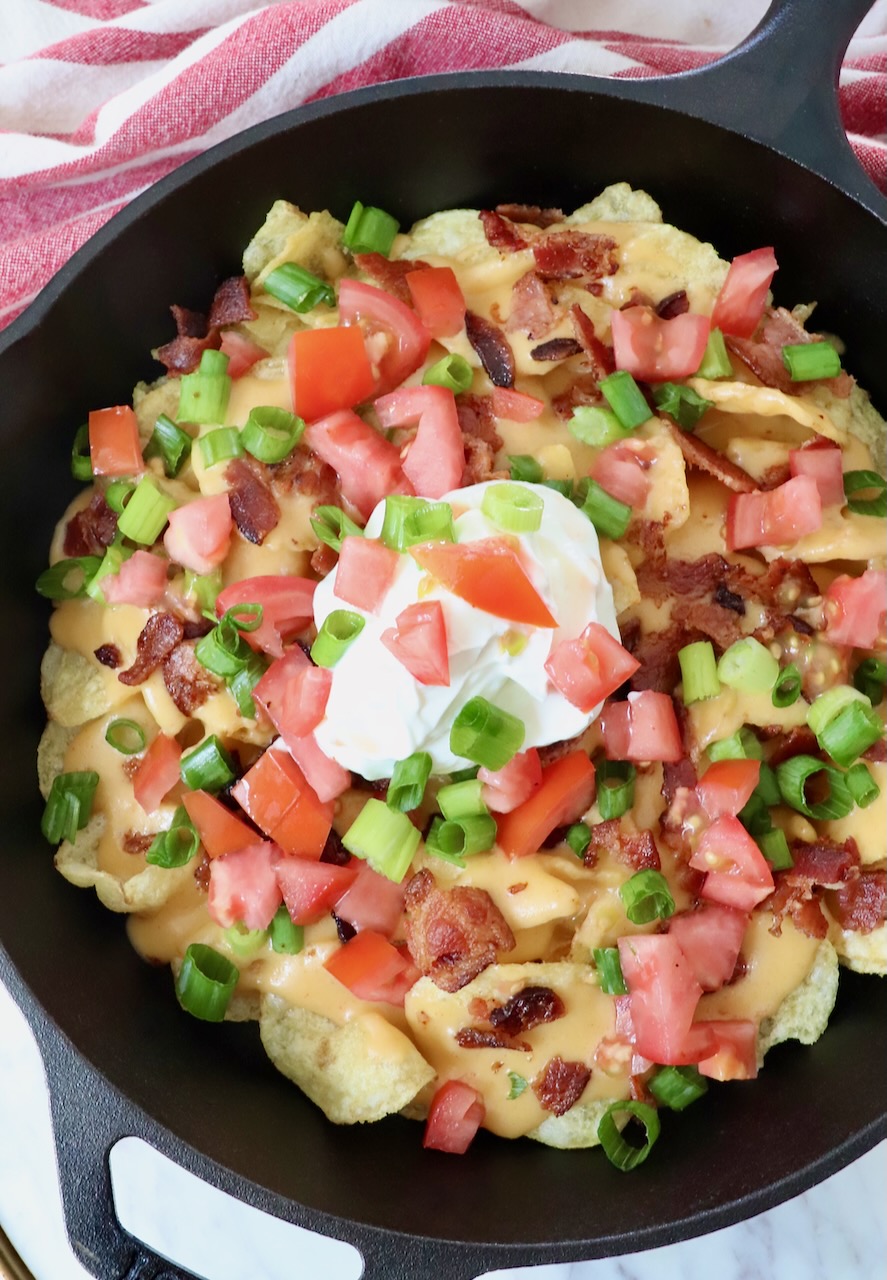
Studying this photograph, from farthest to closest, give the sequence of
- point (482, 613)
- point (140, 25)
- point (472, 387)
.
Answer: point (140, 25) → point (472, 387) → point (482, 613)

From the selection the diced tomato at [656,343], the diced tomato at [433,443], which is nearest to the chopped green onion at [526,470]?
the diced tomato at [433,443]

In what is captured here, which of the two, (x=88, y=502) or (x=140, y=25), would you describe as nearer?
(x=88, y=502)

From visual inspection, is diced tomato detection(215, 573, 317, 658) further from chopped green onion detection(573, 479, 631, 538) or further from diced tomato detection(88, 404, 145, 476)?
chopped green onion detection(573, 479, 631, 538)

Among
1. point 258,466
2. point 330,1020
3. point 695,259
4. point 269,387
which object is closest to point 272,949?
point 330,1020

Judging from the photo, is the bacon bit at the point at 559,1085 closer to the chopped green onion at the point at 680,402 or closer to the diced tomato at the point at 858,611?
the diced tomato at the point at 858,611

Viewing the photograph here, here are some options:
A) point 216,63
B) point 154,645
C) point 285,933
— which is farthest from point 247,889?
point 216,63

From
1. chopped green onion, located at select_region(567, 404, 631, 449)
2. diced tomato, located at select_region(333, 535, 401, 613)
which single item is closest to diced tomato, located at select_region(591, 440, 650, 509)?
chopped green onion, located at select_region(567, 404, 631, 449)

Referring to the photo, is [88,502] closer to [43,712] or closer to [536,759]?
[43,712]
